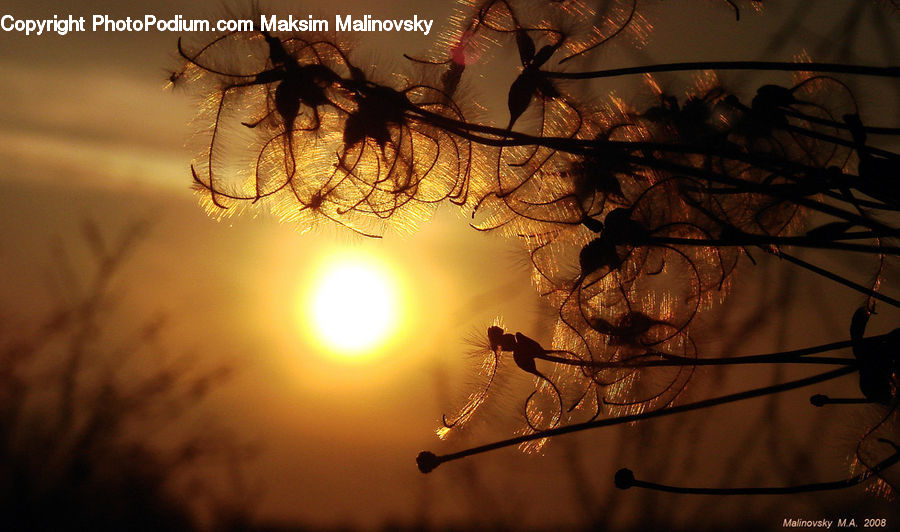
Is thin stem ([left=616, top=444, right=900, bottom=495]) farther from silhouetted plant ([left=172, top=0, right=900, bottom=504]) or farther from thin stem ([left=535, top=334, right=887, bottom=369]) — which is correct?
thin stem ([left=535, top=334, right=887, bottom=369])

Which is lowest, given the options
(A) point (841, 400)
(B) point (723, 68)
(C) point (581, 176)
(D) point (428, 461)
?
(D) point (428, 461)

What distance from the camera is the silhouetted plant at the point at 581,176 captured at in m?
0.52

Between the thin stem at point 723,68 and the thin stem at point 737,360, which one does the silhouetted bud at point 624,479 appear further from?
the thin stem at point 723,68

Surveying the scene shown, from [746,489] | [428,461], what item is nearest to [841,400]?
[746,489]

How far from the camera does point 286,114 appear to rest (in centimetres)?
50

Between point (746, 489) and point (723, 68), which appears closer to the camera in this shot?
point (723, 68)

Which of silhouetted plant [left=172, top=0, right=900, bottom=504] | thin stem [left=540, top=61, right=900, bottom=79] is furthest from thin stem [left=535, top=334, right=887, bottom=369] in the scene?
thin stem [left=540, top=61, right=900, bottom=79]

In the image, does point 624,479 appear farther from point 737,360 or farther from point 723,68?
point 723,68

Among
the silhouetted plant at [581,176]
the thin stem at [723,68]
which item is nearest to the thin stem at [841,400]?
the silhouetted plant at [581,176]

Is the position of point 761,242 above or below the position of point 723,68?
below

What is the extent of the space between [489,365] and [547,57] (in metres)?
0.31

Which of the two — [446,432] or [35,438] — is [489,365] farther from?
[35,438]

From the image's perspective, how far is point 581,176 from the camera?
1.93 ft

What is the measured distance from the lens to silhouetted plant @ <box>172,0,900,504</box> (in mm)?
517
